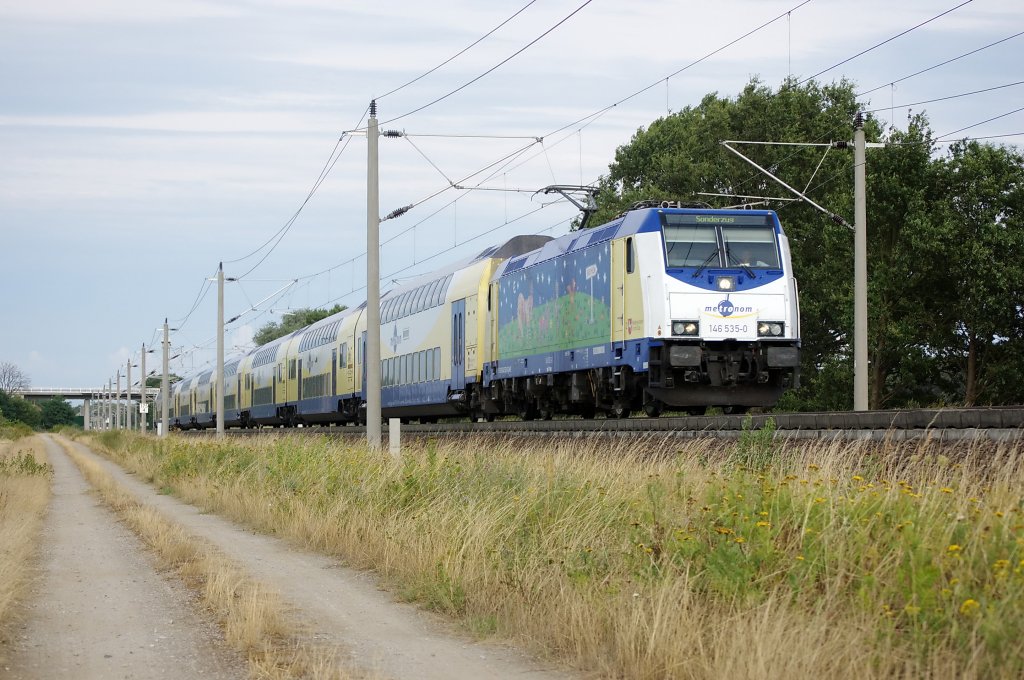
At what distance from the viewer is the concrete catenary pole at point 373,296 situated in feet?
75.7

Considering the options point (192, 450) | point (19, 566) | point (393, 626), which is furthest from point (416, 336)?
point (393, 626)

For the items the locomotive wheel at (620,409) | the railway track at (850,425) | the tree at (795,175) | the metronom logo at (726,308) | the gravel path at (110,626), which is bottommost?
the gravel path at (110,626)

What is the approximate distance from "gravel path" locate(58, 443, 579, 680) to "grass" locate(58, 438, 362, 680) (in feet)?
0.69

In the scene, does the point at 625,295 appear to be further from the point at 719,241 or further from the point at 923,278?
the point at 923,278

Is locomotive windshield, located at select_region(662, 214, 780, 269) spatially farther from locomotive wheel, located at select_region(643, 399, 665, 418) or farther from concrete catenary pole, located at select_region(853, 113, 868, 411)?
concrete catenary pole, located at select_region(853, 113, 868, 411)

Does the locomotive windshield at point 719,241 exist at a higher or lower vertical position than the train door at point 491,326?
higher

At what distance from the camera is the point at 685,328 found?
848 inches

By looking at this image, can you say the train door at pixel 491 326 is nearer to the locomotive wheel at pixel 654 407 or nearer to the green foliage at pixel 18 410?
the locomotive wheel at pixel 654 407

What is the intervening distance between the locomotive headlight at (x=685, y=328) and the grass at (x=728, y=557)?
21.1 ft

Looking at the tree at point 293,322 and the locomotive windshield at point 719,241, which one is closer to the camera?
the locomotive windshield at point 719,241

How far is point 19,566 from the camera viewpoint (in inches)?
476

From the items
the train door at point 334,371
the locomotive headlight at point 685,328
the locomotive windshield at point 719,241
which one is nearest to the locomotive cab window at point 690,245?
the locomotive windshield at point 719,241

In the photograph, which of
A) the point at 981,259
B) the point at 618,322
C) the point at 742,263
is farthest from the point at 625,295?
the point at 981,259

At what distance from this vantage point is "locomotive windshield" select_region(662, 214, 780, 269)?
2198cm
